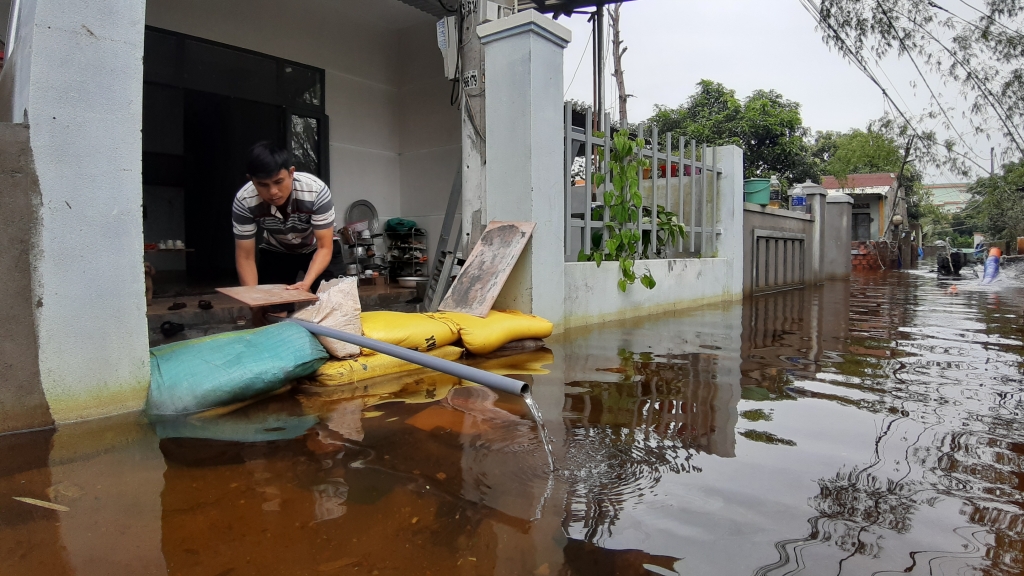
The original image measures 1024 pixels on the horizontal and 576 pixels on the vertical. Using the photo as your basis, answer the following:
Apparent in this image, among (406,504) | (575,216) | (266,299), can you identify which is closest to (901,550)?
(406,504)

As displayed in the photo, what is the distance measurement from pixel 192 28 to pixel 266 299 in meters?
4.10

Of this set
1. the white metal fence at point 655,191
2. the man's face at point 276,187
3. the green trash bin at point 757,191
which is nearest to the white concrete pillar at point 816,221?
the green trash bin at point 757,191

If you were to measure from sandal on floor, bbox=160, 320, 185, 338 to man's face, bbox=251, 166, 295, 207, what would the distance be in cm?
134

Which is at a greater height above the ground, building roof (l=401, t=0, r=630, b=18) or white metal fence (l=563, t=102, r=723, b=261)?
building roof (l=401, t=0, r=630, b=18)

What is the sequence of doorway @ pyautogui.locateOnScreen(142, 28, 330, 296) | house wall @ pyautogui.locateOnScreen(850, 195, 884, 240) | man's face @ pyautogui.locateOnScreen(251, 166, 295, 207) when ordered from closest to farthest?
man's face @ pyautogui.locateOnScreen(251, 166, 295, 207), doorway @ pyautogui.locateOnScreen(142, 28, 330, 296), house wall @ pyautogui.locateOnScreen(850, 195, 884, 240)

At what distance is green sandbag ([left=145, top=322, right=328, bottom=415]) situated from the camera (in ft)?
7.76

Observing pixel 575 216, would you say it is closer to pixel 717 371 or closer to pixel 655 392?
pixel 717 371

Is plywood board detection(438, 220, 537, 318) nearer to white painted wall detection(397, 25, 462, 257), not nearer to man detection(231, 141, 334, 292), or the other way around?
man detection(231, 141, 334, 292)

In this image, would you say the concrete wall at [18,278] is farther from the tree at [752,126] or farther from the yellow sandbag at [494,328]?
the tree at [752,126]

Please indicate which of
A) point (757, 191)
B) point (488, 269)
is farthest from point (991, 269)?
point (488, 269)

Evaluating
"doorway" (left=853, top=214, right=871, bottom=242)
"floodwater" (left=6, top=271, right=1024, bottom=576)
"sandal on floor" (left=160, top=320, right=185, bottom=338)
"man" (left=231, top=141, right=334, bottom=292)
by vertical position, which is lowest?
"floodwater" (left=6, top=271, right=1024, bottom=576)

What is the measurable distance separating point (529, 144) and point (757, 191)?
15.9 feet

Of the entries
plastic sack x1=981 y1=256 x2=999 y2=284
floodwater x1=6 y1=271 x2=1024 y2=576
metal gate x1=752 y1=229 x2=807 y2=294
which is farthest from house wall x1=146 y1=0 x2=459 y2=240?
plastic sack x1=981 y1=256 x2=999 y2=284

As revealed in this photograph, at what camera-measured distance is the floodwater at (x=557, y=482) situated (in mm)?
1313
